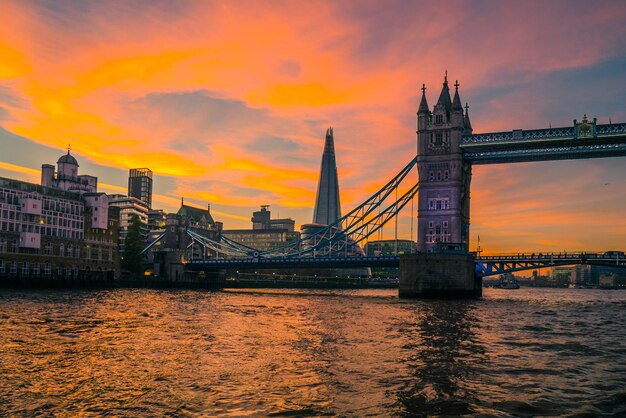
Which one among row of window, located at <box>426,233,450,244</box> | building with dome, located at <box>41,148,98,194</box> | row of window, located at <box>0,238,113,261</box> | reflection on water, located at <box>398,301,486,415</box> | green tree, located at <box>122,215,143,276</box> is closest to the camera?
reflection on water, located at <box>398,301,486,415</box>

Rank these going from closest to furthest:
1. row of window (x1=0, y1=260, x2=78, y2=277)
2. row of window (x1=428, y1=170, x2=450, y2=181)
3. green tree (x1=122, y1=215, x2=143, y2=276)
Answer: row of window (x1=428, y1=170, x2=450, y2=181), row of window (x1=0, y1=260, x2=78, y2=277), green tree (x1=122, y1=215, x2=143, y2=276)

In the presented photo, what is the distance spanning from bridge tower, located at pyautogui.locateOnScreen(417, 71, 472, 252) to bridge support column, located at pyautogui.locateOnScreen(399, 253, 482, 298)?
30.8 ft

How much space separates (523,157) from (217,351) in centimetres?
8422

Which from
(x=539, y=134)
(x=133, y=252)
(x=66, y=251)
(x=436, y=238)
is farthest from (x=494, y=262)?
(x=133, y=252)

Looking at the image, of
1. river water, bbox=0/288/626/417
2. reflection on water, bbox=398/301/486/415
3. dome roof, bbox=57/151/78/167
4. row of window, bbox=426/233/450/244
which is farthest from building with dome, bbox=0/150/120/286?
reflection on water, bbox=398/301/486/415

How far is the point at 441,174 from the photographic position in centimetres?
10406

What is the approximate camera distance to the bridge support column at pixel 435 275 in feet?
297

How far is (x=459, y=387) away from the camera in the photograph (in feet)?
67.9

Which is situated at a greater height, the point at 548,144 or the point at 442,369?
the point at 548,144

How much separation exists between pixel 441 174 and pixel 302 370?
8491 centimetres

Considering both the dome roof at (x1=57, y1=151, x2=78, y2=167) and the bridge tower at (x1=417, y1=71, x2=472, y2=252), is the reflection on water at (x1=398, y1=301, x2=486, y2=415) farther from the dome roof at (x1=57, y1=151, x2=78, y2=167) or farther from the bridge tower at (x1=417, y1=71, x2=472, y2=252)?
the dome roof at (x1=57, y1=151, x2=78, y2=167)

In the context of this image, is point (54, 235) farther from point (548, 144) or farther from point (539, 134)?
point (548, 144)

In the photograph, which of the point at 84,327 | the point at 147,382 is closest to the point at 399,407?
the point at 147,382

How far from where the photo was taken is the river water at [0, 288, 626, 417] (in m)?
17.6
